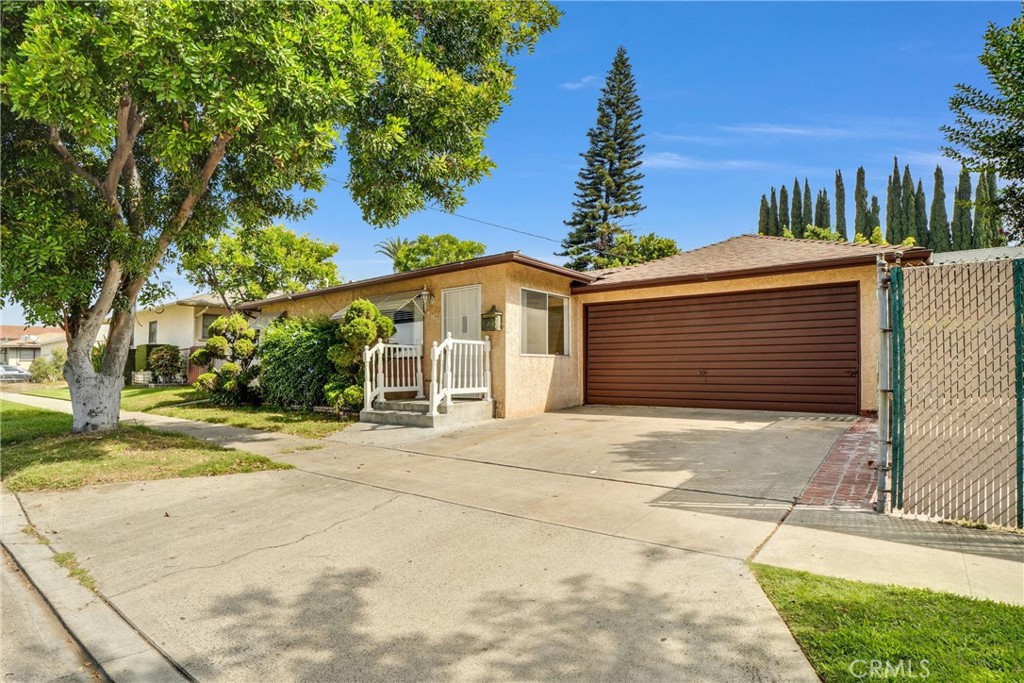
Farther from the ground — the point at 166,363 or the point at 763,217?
the point at 763,217

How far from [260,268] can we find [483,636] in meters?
24.1

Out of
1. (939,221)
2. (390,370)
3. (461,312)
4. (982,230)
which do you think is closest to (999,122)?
(461,312)

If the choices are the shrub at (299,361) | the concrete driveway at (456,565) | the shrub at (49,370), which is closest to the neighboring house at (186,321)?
the shrub at (49,370)

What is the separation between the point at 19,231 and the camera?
6508 millimetres

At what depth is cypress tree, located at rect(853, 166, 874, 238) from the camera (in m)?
37.8

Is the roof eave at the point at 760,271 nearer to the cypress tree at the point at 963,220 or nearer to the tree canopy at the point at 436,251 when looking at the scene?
the tree canopy at the point at 436,251

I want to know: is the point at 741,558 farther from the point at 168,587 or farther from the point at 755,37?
the point at 755,37

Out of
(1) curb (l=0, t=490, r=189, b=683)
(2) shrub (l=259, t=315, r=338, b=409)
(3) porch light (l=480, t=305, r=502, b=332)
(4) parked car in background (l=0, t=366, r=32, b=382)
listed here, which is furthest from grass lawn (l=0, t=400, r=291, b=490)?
(4) parked car in background (l=0, t=366, r=32, b=382)

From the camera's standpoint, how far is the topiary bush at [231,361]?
13789 mm

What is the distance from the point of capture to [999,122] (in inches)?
356

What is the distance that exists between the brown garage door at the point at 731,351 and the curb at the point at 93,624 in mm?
10281

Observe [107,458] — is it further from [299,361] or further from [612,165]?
[612,165]

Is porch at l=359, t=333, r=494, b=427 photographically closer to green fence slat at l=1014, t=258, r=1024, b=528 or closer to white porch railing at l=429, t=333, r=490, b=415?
A: white porch railing at l=429, t=333, r=490, b=415

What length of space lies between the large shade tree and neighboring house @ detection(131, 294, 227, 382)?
53.4 ft
